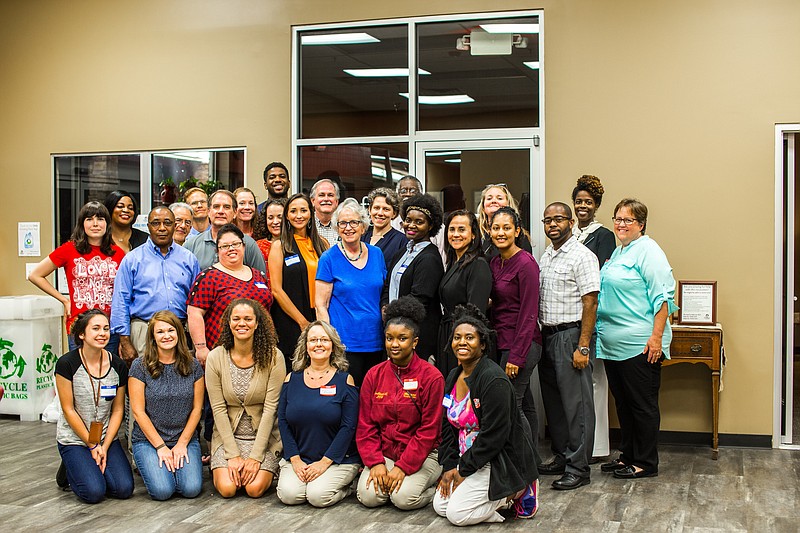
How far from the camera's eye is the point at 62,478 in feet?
15.8

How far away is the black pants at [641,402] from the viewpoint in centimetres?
494

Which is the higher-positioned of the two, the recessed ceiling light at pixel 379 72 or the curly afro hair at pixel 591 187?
the recessed ceiling light at pixel 379 72

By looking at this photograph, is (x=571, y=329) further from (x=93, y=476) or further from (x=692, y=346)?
(x=93, y=476)

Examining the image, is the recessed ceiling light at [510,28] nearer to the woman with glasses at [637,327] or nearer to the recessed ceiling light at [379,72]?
the recessed ceiling light at [379,72]

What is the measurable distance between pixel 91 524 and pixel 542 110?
4.05 metres

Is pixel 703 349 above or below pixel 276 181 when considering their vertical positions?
below

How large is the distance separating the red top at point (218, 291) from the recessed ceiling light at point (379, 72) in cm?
226

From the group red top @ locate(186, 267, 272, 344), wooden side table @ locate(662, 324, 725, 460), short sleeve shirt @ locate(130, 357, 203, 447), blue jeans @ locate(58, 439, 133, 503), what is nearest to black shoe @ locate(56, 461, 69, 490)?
blue jeans @ locate(58, 439, 133, 503)

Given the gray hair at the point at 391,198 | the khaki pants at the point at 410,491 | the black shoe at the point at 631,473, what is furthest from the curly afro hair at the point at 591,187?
the khaki pants at the point at 410,491

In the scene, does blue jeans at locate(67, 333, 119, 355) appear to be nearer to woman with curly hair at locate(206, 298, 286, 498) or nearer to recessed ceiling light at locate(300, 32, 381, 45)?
woman with curly hair at locate(206, 298, 286, 498)

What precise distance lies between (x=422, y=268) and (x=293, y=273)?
2.77 feet

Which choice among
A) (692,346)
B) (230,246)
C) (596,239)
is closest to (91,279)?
(230,246)

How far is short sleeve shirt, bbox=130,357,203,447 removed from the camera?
4746 millimetres

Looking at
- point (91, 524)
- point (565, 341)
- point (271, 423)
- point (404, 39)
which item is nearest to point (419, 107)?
point (404, 39)
